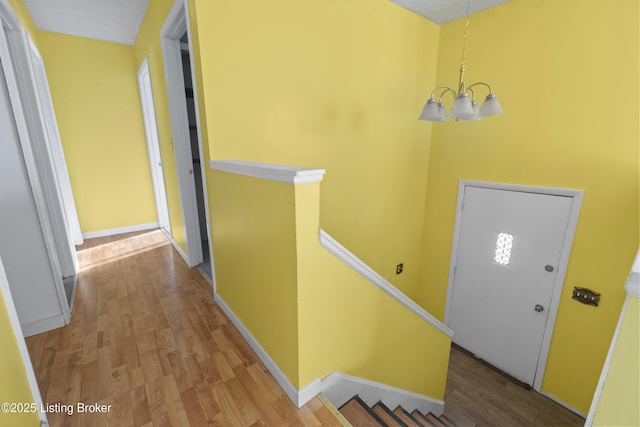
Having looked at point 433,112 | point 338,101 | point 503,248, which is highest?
point 338,101

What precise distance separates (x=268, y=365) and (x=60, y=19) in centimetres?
409

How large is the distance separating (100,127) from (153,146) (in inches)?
27.0

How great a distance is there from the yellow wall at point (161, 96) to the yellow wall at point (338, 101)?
3.31ft

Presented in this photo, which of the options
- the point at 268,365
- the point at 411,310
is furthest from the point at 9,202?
the point at 411,310

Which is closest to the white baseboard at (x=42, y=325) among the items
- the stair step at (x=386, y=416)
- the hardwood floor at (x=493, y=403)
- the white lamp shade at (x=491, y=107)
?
the stair step at (x=386, y=416)

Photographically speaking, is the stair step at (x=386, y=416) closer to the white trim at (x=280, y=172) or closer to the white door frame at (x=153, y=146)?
the white trim at (x=280, y=172)

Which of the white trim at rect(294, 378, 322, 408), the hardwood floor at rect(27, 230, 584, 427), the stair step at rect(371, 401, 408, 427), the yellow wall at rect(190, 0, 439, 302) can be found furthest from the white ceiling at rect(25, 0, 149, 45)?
the stair step at rect(371, 401, 408, 427)

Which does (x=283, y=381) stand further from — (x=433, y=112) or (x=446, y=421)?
(x=433, y=112)

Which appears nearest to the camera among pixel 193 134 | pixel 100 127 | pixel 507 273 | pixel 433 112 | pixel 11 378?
pixel 11 378

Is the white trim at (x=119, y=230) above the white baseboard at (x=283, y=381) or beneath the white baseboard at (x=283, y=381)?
above

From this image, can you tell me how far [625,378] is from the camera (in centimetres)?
66

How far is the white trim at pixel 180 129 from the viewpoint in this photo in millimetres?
2412

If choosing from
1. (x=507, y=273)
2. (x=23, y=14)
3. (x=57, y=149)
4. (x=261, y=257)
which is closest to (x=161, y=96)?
(x=23, y=14)

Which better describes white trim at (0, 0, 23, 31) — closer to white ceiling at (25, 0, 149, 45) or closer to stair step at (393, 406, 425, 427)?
white ceiling at (25, 0, 149, 45)
